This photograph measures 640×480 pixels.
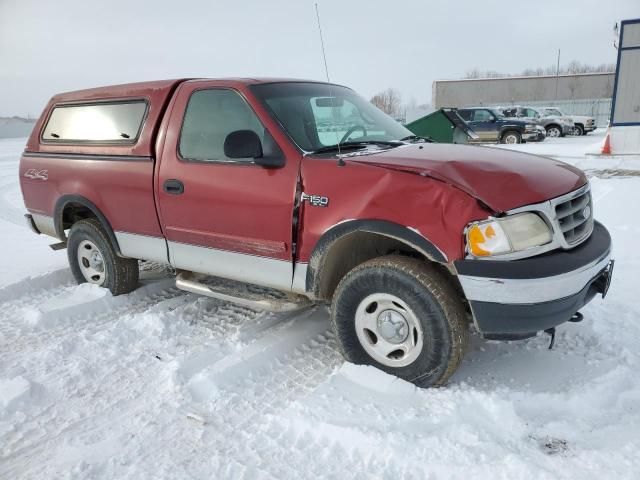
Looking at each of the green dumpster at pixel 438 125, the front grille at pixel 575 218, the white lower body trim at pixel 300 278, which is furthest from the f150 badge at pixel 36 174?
the green dumpster at pixel 438 125

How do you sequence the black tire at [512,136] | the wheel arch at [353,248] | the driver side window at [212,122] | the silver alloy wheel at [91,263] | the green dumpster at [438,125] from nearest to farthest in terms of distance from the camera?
the wheel arch at [353,248], the driver side window at [212,122], the silver alloy wheel at [91,263], the green dumpster at [438,125], the black tire at [512,136]

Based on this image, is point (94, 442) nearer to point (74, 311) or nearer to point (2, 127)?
point (74, 311)

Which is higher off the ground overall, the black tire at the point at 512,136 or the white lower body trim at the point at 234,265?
the white lower body trim at the point at 234,265

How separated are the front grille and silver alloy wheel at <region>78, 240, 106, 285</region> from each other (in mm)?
3957

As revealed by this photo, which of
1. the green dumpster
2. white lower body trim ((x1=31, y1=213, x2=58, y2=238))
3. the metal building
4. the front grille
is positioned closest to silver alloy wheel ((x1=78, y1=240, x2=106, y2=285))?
white lower body trim ((x1=31, y1=213, x2=58, y2=238))

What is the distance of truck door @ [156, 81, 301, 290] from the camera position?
3.28m

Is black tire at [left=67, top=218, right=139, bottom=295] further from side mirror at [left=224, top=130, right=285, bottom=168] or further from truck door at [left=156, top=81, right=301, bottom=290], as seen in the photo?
side mirror at [left=224, top=130, right=285, bottom=168]

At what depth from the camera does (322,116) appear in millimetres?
3699

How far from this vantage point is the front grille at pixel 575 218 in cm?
279

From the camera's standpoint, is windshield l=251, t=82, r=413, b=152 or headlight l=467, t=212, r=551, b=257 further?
windshield l=251, t=82, r=413, b=152

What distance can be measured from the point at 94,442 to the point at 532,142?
21997mm

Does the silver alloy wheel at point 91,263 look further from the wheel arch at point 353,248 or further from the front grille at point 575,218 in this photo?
the front grille at point 575,218

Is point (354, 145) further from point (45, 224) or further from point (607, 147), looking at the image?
point (607, 147)

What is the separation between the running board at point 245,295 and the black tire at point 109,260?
0.72 meters
